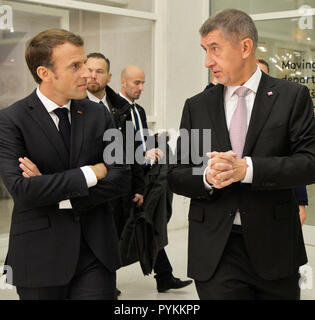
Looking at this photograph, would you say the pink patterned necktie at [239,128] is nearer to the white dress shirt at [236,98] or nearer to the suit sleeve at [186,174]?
the white dress shirt at [236,98]

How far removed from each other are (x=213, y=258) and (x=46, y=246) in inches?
30.2

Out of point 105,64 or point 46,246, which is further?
point 105,64

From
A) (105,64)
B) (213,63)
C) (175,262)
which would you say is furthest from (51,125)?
(175,262)

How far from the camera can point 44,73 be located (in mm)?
2904

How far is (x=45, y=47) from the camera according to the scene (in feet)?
9.47

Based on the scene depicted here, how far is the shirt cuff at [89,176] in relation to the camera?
109 inches

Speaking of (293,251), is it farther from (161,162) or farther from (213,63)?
(161,162)

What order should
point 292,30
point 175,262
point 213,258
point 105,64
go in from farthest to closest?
point 292,30, point 175,262, point 105,64, point 213,258

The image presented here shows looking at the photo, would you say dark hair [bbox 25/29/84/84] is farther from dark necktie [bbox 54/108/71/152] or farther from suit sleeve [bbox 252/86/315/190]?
suit sleeve [bbox 252/86/315/190]

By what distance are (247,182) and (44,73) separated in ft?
3.74

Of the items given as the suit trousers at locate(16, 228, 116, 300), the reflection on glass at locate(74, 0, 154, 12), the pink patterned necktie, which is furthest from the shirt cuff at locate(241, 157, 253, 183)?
the reflection on glass at locate(74, 0, 154, 12)

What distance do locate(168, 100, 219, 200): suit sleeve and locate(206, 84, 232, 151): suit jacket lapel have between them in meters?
0.13

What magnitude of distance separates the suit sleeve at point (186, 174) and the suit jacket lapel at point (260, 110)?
25cm

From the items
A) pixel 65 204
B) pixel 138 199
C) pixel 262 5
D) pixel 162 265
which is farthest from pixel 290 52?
pixel 65 204
